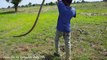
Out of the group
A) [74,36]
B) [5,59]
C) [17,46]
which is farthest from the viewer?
[74,36]

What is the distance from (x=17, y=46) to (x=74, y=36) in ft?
12.2

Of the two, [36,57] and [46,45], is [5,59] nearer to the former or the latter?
[36,57]

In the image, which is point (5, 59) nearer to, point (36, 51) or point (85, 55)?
point (36, 51)

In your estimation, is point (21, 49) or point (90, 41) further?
point (90, 41)

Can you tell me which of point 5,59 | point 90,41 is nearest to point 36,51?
point 5,59

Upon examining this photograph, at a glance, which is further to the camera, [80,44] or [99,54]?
[80,44]

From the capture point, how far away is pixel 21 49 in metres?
11.6

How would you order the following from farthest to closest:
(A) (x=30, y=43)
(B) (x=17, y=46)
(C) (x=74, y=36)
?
1. (C) (x=74, y=36)
2. (A) (x=30, y=43)
3. (B) (x=17, y=46)

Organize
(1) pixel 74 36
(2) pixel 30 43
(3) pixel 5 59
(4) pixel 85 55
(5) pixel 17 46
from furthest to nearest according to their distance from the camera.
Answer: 1. (1) pixel 74 36
2. (2) pixel 30 43
3. (5) pixel 17 46
4. (4) pixel 85 55
5. (3) pixel 5 59

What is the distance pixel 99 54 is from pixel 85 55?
0.66 m

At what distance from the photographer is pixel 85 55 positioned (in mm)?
10945

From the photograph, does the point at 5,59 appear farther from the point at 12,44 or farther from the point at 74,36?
the point at 74,36

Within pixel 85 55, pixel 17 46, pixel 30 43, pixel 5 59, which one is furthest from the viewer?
pixel 30 43

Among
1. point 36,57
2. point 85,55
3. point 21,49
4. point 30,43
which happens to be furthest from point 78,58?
point 30,43
